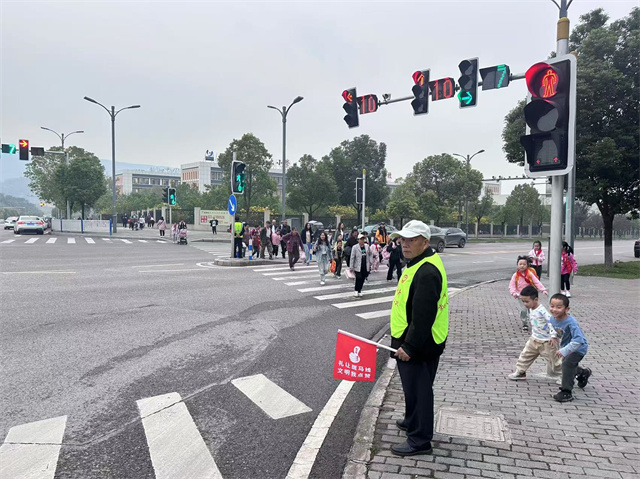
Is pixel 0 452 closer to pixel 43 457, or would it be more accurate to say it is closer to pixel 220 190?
pixel 43 457

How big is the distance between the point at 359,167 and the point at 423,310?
2099 inches

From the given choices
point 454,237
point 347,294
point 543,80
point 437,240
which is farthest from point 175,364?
point 454,237

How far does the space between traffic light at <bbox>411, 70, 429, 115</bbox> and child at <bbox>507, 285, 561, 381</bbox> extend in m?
9.65

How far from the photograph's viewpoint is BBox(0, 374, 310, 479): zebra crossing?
11.0 ft

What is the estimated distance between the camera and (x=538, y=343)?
5.20 m

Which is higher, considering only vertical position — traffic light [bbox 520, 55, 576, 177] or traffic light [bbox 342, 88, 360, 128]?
traffic light [bbox 342, 88, 360, 128]

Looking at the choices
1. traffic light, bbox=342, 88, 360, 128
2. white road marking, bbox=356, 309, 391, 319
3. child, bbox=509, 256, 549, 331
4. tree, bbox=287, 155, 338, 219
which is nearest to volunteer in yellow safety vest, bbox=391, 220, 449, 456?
child, bbox=509, 256, 549, 331

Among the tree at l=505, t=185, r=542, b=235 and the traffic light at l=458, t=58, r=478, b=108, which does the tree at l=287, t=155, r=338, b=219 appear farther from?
the traffic light at l=458, t=58, r=478, b=108

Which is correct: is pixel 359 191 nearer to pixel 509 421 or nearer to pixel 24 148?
pixel 509 421

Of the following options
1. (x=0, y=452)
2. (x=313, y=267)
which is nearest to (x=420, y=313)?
(x=0, y=452)

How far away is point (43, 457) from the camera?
3.50 meters

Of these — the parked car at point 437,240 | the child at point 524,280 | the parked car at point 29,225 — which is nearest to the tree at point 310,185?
the parked car at point 437,240

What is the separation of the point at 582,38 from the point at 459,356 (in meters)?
18.7

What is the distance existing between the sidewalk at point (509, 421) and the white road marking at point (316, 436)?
1.01ft
